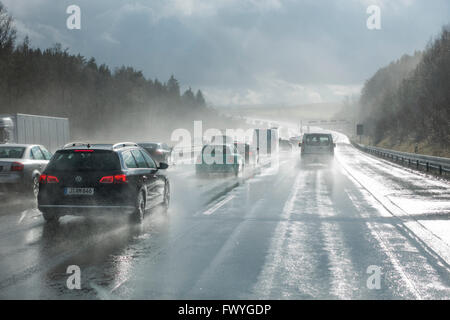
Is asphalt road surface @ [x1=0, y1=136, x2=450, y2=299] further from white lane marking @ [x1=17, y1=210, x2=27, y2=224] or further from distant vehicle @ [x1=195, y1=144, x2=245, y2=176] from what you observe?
distant vehicle @ [x1=195, y1=144, x2=245, y2=176]

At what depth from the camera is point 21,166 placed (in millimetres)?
13523

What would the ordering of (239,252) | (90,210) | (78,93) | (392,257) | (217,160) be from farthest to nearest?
(78,93)
(217,160)
(90,210)
(239,252)
(392,257)

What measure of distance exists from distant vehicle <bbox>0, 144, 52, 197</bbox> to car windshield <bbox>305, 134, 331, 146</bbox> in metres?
20.1

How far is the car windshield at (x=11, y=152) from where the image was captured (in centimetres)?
1434

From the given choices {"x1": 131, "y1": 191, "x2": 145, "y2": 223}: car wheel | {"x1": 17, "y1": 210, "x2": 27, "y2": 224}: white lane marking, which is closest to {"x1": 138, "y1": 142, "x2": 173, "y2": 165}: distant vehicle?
{"x1": 17, "y1": 210, "x2": 27, "y2": 224}: white lane marking

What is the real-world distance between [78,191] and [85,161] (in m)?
0.63

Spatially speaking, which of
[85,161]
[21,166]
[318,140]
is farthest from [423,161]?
[85,161]

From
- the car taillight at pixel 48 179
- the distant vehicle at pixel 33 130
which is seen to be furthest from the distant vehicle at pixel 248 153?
the car taillight at pixel 48 179

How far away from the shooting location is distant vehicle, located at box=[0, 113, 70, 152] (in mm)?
23469

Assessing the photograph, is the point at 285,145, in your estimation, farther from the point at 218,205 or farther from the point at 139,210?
the point at 139,210

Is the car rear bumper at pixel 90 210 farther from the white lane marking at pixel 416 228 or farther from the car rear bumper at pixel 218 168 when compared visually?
the car rear bumper at pixel 218 168

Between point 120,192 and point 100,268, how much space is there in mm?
2987

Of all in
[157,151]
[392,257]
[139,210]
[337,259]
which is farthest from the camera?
[157,151]

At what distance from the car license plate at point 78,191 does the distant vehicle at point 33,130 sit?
15.8 m
